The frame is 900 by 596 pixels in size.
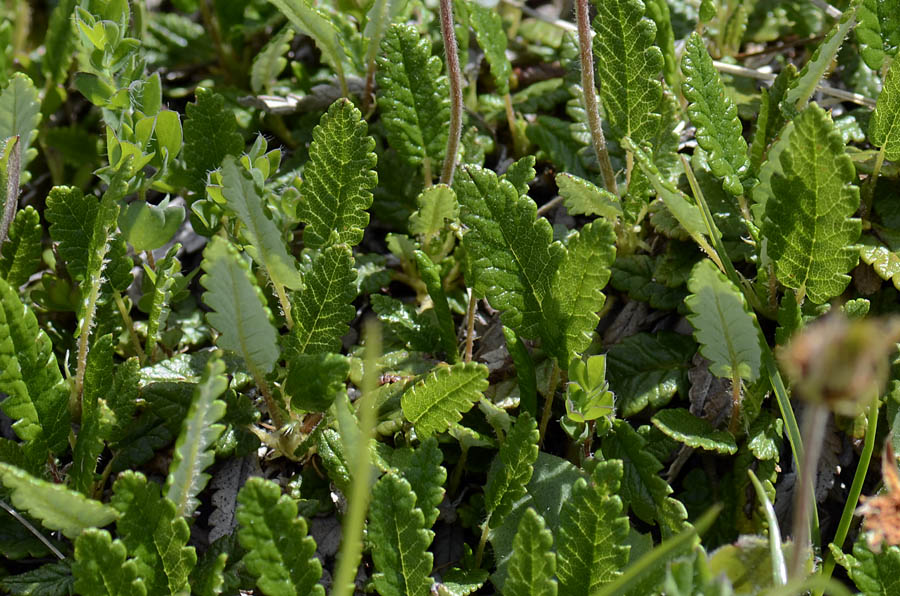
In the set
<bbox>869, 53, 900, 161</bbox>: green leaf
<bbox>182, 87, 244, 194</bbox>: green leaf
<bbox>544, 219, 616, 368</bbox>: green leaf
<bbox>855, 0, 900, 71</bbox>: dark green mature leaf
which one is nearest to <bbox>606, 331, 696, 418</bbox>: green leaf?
<bbox>544, 219, 616, 368</bbox>: green leaf

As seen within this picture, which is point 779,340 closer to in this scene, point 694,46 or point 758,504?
point 758,504

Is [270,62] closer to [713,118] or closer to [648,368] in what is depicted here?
[713,118]

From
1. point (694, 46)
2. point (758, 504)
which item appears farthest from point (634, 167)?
point (758, 504)

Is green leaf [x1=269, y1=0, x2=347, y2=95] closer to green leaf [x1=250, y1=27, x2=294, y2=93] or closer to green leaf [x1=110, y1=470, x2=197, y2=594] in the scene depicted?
green leaf [x1=250, y1=27, x2=294, y2=93]

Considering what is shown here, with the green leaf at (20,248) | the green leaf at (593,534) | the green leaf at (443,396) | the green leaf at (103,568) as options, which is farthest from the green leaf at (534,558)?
the green leaf at (20,248)

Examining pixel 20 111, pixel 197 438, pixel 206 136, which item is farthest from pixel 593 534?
pixel 20 111
